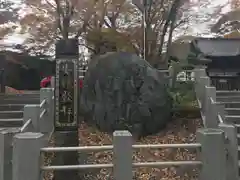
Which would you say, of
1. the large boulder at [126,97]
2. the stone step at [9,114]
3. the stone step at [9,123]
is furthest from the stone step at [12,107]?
the large boulder at [126,97]

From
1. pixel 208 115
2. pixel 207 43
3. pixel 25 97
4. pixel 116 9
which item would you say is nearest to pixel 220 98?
pixel 208 115

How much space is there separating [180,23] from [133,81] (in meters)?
11.3

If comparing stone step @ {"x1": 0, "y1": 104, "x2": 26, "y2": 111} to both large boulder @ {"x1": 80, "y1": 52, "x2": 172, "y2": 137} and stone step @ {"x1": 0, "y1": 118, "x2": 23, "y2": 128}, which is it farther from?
large boulder @ {"x1": 80, "y1": 52, "x2": 172, "y2": 137}

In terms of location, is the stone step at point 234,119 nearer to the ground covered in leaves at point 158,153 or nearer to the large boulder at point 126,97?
the ground covered in leaves at point 158,153

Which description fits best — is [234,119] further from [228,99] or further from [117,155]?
[117,155]

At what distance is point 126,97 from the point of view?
352 inches

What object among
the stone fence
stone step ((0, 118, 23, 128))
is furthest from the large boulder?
the stone fence

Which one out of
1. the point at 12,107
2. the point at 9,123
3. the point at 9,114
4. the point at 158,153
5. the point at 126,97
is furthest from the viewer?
the point at 12,107

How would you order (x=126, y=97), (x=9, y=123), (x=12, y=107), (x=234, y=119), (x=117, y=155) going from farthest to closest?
1. (x=12, y=107)
2. (x=126, y=97)
3. (x=9, y=123)
4. (x=234, y=119)
5. (x=117, y=155)

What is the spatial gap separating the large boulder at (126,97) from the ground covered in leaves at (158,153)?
0.25m

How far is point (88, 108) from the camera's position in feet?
31.1

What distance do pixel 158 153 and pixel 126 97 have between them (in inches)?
68.6

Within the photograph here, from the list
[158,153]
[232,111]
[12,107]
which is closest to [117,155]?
[158,153]

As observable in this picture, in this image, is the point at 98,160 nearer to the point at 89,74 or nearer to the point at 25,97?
the point at 89,74
